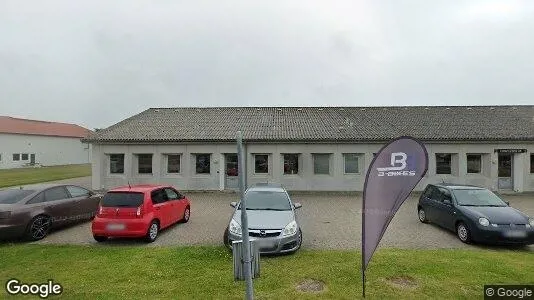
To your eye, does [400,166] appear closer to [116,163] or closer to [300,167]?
[300,167]

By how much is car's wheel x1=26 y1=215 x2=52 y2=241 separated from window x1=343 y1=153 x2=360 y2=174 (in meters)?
15.3

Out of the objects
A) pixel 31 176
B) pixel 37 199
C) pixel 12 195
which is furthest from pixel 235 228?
pixel 31 176

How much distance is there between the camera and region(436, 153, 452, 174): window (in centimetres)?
1952

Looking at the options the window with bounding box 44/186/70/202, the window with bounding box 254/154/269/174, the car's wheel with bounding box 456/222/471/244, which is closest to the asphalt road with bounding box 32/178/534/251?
the car's wheel with bounding box 456/222/471/244

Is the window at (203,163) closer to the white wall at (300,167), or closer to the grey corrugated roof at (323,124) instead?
the white wall at (300,167)

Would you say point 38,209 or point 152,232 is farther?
point 38,209

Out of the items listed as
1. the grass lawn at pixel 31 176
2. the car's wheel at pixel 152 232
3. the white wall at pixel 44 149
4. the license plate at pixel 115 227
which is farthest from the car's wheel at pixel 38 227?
the white wall at pixel 44 149

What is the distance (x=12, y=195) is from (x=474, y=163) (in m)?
22.6

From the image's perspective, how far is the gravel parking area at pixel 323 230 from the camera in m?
8.86

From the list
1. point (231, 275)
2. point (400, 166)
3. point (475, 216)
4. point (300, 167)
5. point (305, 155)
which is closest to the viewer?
point (400, 166)

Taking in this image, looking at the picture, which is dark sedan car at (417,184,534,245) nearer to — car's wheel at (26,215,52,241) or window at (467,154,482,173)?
window at (467,154,482,173)

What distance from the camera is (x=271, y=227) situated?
25.0 ft

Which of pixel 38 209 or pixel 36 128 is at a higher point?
pixel 36 128

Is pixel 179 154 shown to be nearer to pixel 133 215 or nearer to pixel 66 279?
pixel 133 215
